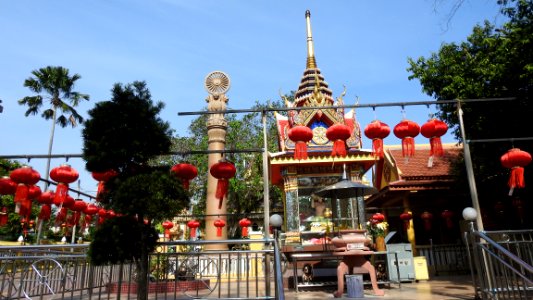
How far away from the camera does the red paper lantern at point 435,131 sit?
26.8 feet

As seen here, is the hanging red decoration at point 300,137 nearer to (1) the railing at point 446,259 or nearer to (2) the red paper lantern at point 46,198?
(2) the red paper lantern at point 46,198

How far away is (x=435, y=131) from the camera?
8.19 m

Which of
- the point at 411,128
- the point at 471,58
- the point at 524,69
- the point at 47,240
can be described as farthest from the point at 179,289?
the point at 47,240

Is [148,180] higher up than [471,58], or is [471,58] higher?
[471,58]

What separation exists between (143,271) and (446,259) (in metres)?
12.9

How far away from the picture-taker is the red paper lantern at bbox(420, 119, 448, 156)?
816 cm

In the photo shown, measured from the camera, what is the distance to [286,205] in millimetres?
14594

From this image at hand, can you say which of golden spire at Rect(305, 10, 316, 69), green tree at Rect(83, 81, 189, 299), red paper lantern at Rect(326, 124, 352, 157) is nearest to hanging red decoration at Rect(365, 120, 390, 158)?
red paper lantern at Rect(326, 124, 352, 157)

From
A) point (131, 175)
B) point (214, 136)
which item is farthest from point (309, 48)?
point (131, 175)

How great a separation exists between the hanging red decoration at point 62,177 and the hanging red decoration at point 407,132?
23.7ft

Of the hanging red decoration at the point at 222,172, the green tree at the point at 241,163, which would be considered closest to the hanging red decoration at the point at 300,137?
the hanging red decoration at the point at 222,172

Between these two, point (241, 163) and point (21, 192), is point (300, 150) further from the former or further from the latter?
point (241, 163)

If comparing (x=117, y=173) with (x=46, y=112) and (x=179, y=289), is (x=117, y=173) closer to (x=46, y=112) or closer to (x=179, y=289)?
(x=179, y=289)

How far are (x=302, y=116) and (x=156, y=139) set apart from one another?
387 inches
